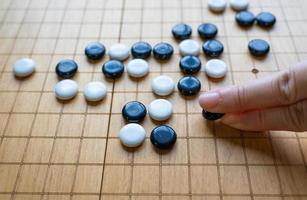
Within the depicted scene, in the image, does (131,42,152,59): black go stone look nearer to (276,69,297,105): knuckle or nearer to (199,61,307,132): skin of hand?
(199,61,307,132): skin of hand

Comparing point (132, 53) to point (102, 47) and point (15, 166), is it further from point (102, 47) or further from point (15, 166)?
point (15, 166)

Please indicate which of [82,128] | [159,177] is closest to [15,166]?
[82,128]

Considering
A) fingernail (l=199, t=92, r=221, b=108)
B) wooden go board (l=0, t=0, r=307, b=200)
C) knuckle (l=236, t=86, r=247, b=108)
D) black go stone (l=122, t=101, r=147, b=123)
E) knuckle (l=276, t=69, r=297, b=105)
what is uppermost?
knuckle (l=276, t=69, r=297, b=105)

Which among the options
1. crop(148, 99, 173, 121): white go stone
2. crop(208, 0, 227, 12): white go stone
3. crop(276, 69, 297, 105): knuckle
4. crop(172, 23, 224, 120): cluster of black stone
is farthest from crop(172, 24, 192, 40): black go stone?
crop(276, 69, 297, 105): knuckle

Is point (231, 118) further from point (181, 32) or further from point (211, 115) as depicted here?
point (181, 32)

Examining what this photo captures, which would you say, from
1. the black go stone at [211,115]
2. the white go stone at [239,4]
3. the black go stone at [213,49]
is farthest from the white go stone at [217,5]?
the black go stone at [211,115]

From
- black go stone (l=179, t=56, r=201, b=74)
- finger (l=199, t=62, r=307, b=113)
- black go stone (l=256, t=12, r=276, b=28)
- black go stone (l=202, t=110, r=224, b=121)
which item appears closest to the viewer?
finger (l=199, t=62, r=307, b=113)

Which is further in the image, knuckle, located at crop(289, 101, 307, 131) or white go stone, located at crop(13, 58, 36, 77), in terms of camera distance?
white go stone, located at crop(13, 58, 36, 77)

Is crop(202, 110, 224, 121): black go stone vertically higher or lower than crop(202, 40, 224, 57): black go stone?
lower
